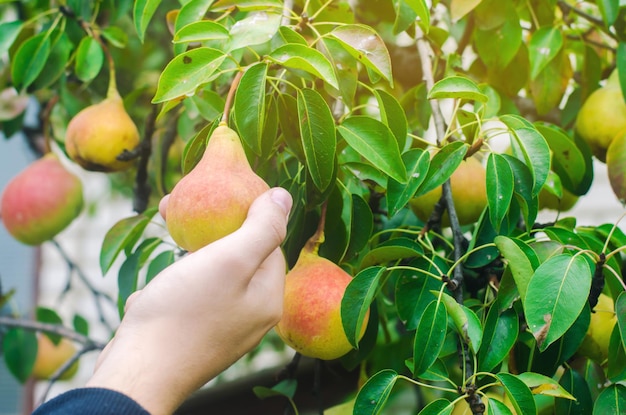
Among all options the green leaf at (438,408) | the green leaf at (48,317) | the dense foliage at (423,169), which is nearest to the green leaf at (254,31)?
the dense foliage at (423,169)

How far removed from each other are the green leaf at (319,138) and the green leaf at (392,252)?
0.10 meters

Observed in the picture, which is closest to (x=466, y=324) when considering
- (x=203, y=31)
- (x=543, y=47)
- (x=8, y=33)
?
(x=203, y=31)

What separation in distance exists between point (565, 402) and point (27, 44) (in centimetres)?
90

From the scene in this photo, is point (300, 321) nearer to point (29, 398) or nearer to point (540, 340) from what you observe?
point (540, 340)

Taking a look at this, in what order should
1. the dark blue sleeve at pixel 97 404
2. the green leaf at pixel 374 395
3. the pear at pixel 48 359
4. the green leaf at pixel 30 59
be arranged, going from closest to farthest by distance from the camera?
the dark blue sleeve at pixel 97 404 → the green leaf at pixel 374 395 → the green leaf at pixel 30 59 → the pear at pixel 48 359

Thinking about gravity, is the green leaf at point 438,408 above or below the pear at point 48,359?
above

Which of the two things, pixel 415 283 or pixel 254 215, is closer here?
pixel 254 215

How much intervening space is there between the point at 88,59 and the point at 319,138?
1.88 feet

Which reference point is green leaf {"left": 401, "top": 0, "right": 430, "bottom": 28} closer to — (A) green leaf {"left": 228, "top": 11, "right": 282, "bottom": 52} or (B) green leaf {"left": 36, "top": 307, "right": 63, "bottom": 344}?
(A) green leaf {"left": 228, "top": 11, "right": 282, "bottom": 52}

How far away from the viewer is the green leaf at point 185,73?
0.64 metres

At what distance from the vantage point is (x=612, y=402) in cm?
67

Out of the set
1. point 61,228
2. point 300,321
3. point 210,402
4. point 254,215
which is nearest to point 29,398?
point 210,402

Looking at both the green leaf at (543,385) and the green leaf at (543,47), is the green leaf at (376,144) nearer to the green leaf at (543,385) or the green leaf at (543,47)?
the green leaf at (543,385)

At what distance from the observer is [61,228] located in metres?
1.31
